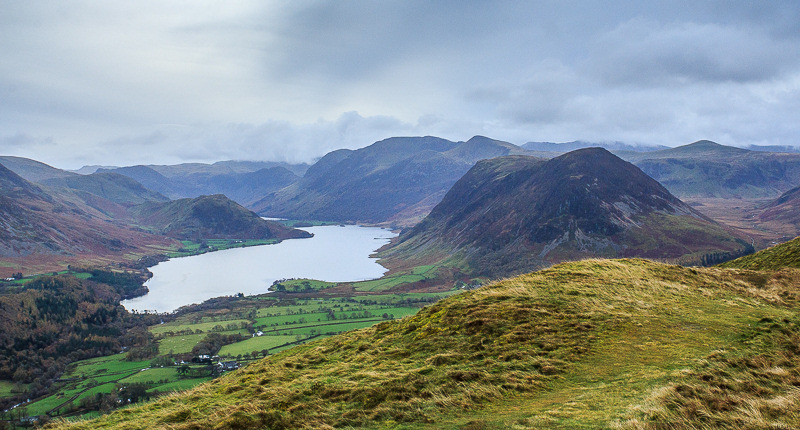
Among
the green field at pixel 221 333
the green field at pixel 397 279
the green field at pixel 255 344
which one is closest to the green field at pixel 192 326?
the green field at pixel 221 333

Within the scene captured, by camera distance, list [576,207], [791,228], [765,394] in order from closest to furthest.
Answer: [765,394]
[576,207]
[791,228]

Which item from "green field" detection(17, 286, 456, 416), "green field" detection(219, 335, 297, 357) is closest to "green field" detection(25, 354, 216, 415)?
"green field" detection(17, 286, 456, 416)

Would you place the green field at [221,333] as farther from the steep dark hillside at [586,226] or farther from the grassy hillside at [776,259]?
the steep dark hillside at [586,226]

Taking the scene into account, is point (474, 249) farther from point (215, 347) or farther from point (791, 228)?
point (791, 228)

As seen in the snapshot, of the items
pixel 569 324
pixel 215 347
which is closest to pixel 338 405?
pixel 569 324

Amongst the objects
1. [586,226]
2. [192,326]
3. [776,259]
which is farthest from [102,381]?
[586,226]
